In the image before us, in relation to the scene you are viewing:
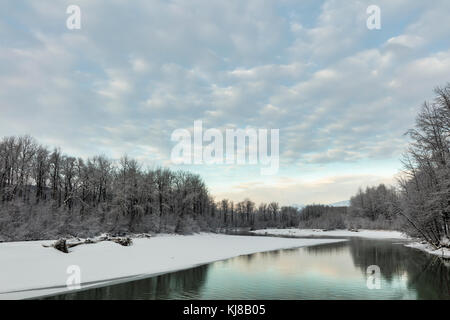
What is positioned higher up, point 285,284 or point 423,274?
point 285,284

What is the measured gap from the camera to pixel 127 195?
188ft

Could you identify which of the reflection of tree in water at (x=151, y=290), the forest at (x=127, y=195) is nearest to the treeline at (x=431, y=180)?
the forest at (x=127, y=195)

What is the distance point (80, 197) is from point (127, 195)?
11.5 meters

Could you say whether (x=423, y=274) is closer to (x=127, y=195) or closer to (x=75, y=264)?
(x=75, y=264)

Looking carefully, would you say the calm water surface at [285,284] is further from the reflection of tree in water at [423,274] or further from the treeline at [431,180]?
the treeline at [431,180]

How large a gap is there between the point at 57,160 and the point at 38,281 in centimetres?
4963

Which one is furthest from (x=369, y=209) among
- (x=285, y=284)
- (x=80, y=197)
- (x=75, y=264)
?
(x=75, y=264)

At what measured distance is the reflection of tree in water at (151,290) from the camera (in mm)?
13387

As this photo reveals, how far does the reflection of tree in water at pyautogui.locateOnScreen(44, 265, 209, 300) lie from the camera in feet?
43.9

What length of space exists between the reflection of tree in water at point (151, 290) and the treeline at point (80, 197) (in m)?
23.3

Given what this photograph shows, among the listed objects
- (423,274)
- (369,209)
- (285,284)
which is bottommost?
(369,209)

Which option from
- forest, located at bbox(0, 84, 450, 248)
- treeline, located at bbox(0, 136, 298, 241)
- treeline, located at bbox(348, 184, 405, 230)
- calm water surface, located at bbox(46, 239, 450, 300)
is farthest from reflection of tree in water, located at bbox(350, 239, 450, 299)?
treeline, located at bbox(348, 184, 405, 230)

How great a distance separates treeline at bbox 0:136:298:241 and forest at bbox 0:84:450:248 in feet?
0.40
